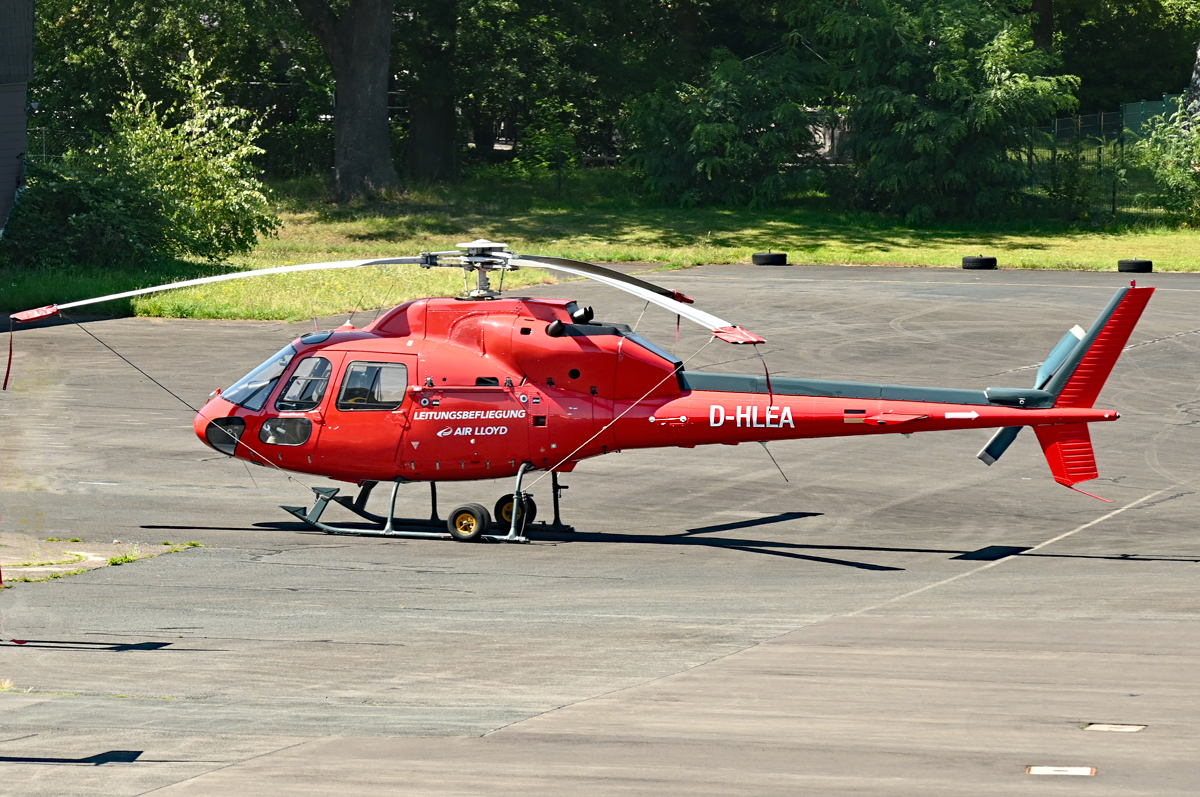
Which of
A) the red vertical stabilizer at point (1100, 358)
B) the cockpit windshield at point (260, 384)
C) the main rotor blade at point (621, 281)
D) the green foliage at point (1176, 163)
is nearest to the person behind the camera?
the main rotor blade at point (621, 281)

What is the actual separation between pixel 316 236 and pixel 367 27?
7.64m

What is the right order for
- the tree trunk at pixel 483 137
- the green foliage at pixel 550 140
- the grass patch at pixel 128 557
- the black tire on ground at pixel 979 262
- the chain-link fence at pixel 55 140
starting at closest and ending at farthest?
the grass patch at pixel 128 557 → the black tire on ground at pixel 979 262 → the chain-link fence at pixel 55 140 → the green foliage at pixel 550 140 → the tree trunk at pixel 483 137

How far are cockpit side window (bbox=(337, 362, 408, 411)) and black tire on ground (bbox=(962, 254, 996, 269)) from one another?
27.6 meters

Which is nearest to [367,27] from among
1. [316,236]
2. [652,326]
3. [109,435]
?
[316,236]

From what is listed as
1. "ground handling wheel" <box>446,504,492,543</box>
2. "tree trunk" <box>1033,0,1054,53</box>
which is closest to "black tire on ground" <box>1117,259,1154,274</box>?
"tree trunk" <box>1033,0,1054,53</box>

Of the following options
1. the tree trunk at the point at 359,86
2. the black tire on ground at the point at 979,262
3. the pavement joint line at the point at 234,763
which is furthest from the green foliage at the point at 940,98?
the pavement joint line at the point at 234,763

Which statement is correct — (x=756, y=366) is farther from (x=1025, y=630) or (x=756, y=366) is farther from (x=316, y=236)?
(x=316, y=236)

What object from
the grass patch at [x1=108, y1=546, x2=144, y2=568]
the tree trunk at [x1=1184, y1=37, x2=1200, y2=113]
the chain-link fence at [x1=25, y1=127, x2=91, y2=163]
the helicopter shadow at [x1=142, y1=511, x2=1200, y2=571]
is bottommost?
the helicopter shadow at [x1=142, y1=511, x2=1200, y2=571]

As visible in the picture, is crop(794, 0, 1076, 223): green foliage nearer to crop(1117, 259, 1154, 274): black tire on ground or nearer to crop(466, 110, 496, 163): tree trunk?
crop(1117, 259, 1154, 274): black tire on ground

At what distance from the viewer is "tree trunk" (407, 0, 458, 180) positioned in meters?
53.2

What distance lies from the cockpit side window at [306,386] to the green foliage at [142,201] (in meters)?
23.3

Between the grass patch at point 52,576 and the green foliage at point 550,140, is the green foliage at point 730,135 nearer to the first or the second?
the green foliage at point 550,140

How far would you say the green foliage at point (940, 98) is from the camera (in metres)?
48.1

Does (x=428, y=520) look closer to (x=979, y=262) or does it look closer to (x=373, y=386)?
(x=373, y=386)
